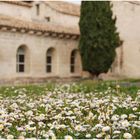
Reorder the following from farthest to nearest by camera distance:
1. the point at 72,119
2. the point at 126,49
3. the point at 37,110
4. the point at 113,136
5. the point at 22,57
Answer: the point at 126,49 → the point at 22,57 → the point at 37,110 → the point at 72,119 → the point at 113,136

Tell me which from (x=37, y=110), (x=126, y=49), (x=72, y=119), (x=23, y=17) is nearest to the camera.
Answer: (x=72, y=119)

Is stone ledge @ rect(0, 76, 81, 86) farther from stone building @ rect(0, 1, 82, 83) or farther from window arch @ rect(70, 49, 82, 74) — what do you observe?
window arch @ rect(70, 49, 82, 74)

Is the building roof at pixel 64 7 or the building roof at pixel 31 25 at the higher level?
the building roof at pixel 64 7

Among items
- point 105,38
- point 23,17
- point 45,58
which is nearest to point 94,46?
point 105,38

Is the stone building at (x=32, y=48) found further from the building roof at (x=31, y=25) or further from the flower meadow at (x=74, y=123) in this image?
the flower meadow at (x=74, y=123)

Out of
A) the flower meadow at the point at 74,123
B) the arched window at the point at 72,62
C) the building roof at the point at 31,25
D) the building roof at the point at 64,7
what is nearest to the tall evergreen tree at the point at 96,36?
the building roof at the point at 31,25

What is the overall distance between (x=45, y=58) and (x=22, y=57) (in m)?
1.70

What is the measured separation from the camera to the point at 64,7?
33781 millimetres

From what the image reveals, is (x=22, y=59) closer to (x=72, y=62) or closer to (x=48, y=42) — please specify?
(x=48, y=42)

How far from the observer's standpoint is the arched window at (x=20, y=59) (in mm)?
24859

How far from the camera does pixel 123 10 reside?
103ft

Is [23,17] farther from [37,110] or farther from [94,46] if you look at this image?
[37,110]

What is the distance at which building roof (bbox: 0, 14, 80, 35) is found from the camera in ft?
76.3

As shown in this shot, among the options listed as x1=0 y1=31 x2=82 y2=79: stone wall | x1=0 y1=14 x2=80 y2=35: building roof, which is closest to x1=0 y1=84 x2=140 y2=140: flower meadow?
x1=0 y1=31 x2=82 y2=79: stone wall
